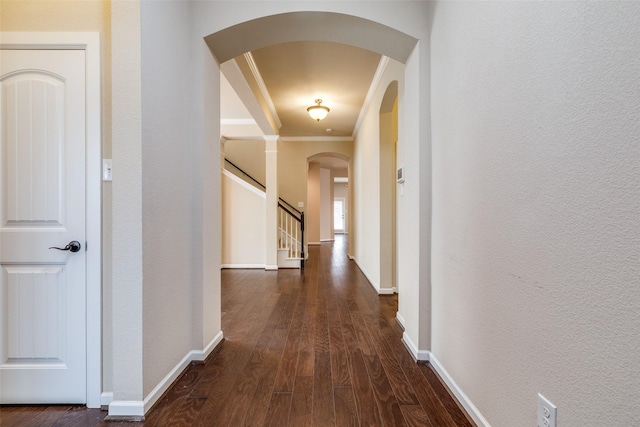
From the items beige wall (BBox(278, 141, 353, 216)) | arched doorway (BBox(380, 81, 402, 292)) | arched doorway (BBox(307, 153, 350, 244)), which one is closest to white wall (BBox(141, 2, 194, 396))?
arched doorway (BBox(380, 81, 402, 292))

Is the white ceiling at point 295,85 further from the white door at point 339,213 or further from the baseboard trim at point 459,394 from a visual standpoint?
the white door at point 339,213

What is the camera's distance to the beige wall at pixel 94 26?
1.65 m

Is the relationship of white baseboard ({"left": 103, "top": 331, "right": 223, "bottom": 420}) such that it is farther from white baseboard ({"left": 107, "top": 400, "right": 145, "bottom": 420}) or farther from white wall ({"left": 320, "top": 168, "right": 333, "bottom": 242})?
white wall ({"left": 320, "top": 168, "right": 333, "bottom": 242})

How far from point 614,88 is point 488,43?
2.44 ft

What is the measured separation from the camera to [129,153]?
62.3 inches

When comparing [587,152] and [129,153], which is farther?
[129,153]

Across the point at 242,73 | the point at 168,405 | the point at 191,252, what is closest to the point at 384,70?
the point at 242,73

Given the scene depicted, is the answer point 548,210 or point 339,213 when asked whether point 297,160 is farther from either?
point 339,213

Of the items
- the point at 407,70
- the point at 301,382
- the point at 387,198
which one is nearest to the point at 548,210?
the point at 301,382

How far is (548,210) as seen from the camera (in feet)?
3.36

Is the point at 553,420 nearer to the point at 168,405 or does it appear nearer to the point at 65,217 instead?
the point at 168,405

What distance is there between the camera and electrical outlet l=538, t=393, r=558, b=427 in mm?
998

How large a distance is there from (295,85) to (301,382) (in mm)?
3700

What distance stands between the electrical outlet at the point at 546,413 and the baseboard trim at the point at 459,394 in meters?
0.41
